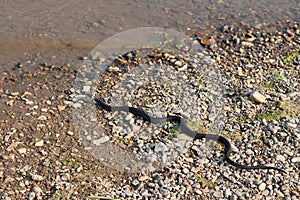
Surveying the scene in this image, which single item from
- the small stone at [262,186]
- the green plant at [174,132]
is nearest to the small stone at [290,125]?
the small stone at [262,186]

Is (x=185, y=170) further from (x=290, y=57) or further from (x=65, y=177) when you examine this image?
(x=290, y=57)

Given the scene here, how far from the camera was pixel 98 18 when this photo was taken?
9.38 metres

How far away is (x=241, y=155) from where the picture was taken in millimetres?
6371

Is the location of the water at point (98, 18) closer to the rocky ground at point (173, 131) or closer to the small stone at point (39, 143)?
the rocky ground at point (173, 131)

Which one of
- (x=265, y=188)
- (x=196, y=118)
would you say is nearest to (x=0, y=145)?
(x=196, y=118)

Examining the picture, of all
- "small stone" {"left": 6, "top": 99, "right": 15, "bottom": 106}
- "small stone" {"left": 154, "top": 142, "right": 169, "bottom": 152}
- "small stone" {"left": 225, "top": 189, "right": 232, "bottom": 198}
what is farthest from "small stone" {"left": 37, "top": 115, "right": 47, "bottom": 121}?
"small stone" {"left": 225, "top": 189, "right": 232, "bottom": 198}

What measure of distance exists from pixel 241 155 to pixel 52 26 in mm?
4372

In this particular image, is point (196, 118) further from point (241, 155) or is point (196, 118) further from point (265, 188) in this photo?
point (265, 188)

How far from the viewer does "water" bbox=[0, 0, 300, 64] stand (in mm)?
8641

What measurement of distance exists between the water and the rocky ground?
1.86ft

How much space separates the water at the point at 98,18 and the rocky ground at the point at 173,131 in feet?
1.86

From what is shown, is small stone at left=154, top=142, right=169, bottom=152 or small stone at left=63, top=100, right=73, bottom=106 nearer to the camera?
small stone at left=154, top=142, right=169, bottom=152

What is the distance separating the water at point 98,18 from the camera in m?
8.64

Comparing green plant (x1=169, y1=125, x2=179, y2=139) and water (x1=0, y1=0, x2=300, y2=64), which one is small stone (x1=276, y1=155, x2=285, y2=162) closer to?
green plant (x1=169, y1=125, x2=179, y2=139)
